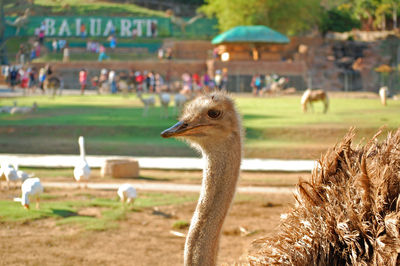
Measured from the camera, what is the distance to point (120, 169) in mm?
12961

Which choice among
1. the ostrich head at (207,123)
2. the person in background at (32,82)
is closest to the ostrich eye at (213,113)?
the ostrich head at (207,123)

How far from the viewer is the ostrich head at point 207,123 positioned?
162 inches

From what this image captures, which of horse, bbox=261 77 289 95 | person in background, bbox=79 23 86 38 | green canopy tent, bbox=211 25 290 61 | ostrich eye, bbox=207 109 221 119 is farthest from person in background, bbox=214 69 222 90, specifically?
ostrich eye, bbox=207 109 221 119

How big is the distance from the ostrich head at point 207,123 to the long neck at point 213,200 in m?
0.05

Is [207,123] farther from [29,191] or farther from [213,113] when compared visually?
[29,191]

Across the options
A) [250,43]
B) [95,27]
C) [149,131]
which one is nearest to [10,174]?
[149,131]

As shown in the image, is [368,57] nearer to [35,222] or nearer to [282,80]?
[282,80]

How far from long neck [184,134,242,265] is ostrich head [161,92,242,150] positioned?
0.16ft

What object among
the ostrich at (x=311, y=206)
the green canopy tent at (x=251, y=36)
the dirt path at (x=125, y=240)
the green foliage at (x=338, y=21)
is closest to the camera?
the ostrich at (x=311, y=206)

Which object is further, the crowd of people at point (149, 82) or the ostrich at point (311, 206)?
the crowd of people at point (149, 82)

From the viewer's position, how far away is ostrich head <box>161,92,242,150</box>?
13.5 feet

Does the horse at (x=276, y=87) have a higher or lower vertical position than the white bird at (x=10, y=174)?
higher

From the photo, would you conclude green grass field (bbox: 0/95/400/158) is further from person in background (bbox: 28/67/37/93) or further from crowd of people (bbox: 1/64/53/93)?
person in background (bbox: 28/67/37/93)

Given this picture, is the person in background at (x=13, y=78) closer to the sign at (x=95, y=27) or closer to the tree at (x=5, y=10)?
the tree at (x=5, y=10)
